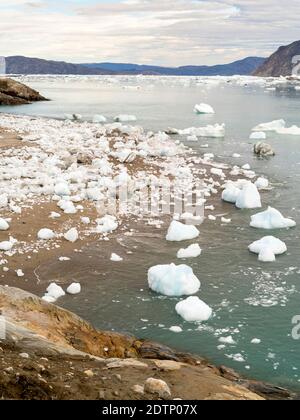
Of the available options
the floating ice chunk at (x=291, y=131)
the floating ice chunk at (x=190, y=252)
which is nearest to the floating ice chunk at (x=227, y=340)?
the floating ice chunk at (x=190, y=252)

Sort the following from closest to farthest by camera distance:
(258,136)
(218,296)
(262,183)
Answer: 1. (218,296)
2. (262,183)
3. (258,136)

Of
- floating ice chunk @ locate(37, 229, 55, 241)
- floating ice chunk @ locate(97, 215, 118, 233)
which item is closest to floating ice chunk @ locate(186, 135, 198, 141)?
floating ice chunk @ locate(97, 215, 118, 233)

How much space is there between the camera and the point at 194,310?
7.38 m

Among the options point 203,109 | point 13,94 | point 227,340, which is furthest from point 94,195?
point 13,94

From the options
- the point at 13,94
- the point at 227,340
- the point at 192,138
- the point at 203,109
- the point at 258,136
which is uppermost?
the point at 13,94

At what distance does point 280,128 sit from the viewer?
87.7 feet

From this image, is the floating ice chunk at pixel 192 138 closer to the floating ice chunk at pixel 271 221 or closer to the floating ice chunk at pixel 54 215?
the floating ice chunk at pixel 271 221

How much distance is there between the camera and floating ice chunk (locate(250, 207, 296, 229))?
11.0m

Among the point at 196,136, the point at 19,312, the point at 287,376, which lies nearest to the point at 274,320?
the point at 287,376

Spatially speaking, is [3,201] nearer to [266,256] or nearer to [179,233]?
[179,233]

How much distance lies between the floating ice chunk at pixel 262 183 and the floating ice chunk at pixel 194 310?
7.83 meters

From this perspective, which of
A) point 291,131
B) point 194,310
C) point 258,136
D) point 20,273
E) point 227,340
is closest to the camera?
point 227,340

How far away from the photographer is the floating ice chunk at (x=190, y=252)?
959 centimetres

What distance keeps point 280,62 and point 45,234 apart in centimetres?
16256
